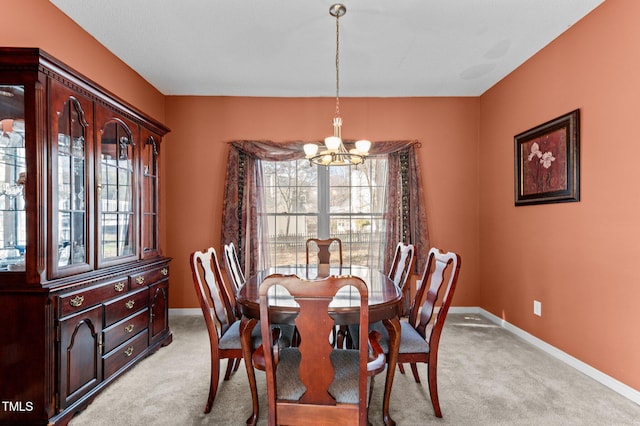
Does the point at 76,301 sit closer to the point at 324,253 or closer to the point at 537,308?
the point at 324,253

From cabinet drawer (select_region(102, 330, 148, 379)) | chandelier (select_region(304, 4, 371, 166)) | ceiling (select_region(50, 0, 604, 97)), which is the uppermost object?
ceiling (select_region(50, 0, 604, 97))

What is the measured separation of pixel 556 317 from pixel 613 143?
5.05 feet

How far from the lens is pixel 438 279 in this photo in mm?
2150

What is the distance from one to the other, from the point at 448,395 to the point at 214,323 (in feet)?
5.60

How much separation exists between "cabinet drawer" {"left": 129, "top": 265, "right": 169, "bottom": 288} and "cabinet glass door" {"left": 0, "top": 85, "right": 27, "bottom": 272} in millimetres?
833

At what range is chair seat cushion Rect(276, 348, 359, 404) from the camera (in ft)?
4.92

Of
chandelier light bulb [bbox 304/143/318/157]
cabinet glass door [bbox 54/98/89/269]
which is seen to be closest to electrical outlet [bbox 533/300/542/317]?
chandelier light bulb [bbox 304/143/318/157]

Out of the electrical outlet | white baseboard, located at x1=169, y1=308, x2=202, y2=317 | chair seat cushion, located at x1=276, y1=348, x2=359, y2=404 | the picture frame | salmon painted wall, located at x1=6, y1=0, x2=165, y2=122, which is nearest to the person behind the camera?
chair seat cushion, located at x1=276, y1=348, x2=359, y2=404

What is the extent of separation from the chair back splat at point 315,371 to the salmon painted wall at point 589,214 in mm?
2120

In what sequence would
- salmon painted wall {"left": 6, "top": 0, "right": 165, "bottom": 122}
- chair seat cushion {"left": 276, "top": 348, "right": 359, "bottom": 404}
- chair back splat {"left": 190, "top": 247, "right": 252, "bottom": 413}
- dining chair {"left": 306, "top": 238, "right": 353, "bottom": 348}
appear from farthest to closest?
dining chair {"left": 306, "top": 238, "right": 353, "bottom": 348}, salmon painted wall {"left": 6, "top": 0, "right": 165, "bottom": 122}, chair back splat {"left": 190, "top": 247, "right": 252, "bottom": 413}, chair seat cushion {"left": 276, "top": 348, "right": 359, "bottom": 404}

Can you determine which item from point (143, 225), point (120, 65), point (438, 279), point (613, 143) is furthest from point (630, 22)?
point (120, 65)

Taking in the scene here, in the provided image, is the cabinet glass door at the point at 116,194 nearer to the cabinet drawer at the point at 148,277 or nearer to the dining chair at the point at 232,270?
the cabinet drawer at the point at 148,277

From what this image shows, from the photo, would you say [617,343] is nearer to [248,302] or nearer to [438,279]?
[438,279]

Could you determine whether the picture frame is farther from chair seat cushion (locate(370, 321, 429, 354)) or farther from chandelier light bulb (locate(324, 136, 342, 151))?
chandelier light bulb (locate(324, 136, 342, 151))
